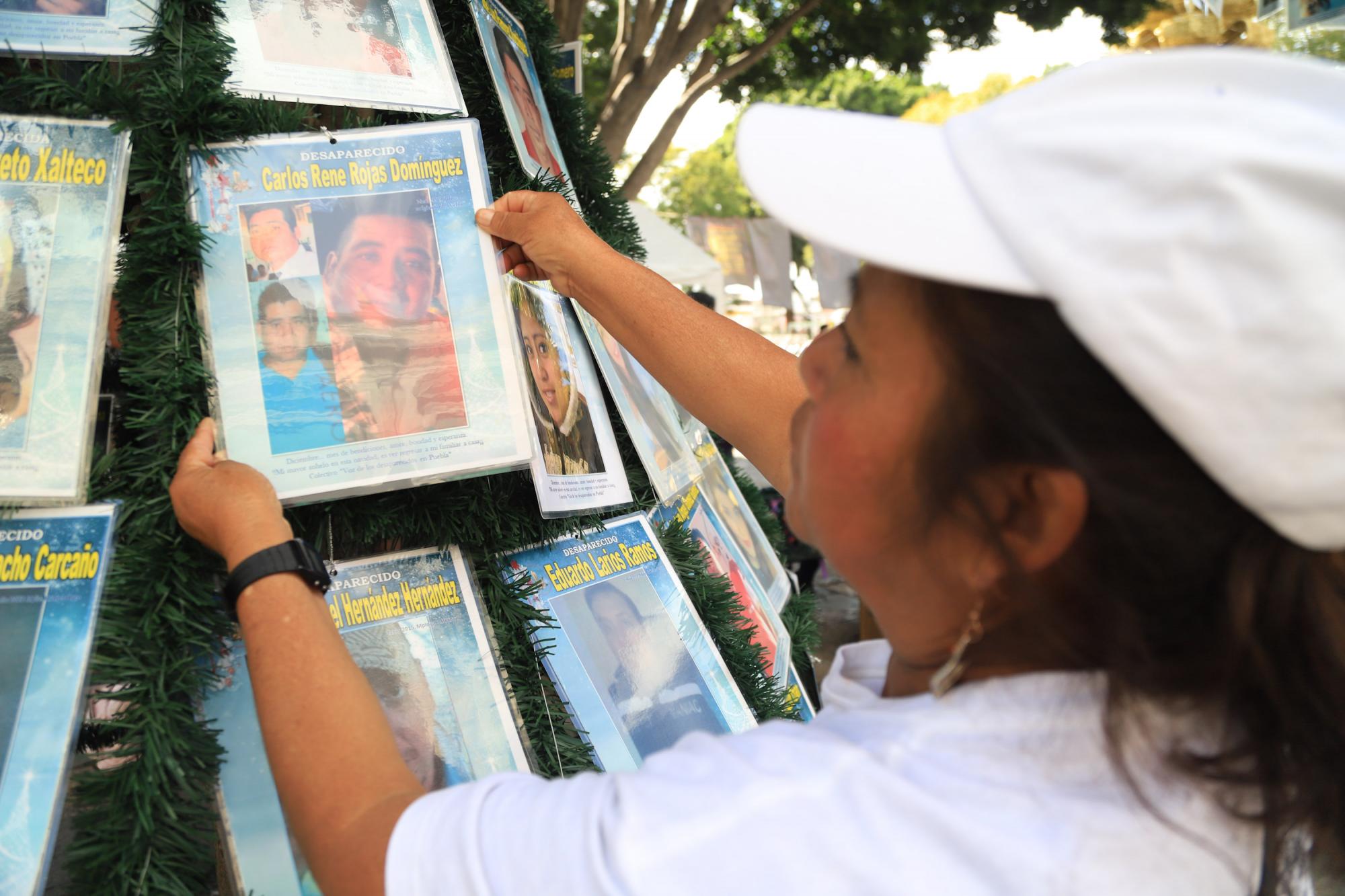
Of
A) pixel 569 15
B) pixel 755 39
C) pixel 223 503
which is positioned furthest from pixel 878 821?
pixel 755 39

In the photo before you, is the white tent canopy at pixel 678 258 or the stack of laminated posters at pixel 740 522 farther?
the white tent canopy at pixel 678 258

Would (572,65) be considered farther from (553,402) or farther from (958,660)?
(958,660)

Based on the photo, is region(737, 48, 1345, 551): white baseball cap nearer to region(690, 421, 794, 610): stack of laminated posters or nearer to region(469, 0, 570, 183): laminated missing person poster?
region(469, 0, 570, 183): laminated missing person poster

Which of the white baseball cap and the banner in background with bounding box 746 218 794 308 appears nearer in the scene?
the white baseball cap

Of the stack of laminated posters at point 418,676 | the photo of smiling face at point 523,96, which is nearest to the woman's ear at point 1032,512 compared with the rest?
the stack of laminated posters at point 418,676

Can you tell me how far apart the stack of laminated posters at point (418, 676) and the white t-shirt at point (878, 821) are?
47 cm

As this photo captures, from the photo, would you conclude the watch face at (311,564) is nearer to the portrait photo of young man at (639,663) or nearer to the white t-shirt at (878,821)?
the white t-shirt at (878,821)

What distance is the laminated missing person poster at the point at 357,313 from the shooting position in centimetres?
114

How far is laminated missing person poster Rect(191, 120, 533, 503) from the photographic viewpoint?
3.74ft

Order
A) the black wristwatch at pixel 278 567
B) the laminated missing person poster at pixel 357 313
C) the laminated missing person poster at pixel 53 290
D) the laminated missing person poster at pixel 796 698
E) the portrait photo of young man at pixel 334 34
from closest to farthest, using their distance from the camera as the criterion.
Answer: the black wristwatch at pixel 278 567 → the laminated missing person poster at pixel 53 290 → the laminated missing person poster at pixel 357 313 → the portrait photo of young man at pixel 334 34 → the laminated missing person poster at pixel 796 698

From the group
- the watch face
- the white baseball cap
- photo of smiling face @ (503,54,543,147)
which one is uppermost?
the white baseball cap

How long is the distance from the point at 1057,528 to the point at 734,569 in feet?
4.36

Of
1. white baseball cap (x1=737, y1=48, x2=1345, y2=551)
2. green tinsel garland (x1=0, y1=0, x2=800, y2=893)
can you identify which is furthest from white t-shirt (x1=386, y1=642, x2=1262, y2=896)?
green tinsel garland (x1=0, y1=0, x2=800, y2=893)

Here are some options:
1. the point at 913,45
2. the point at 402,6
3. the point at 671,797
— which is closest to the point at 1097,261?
the point at 671,797
